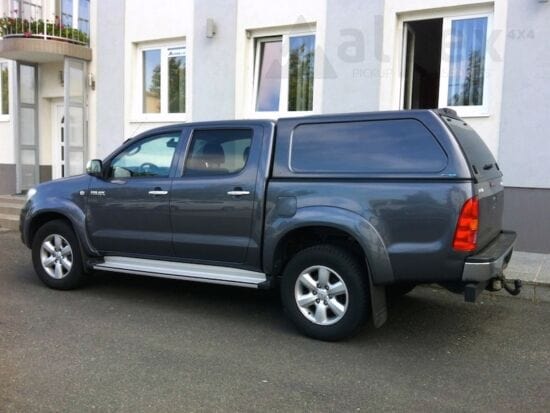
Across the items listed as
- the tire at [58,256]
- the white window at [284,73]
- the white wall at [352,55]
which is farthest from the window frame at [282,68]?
the tire at [58,256]

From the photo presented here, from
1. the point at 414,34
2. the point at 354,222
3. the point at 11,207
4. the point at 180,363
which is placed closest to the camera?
the point at 180,363

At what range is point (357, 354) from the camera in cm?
447

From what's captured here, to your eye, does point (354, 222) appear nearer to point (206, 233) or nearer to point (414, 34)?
point (206, 233)

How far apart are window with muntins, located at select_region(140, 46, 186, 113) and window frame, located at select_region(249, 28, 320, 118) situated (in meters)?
1.72

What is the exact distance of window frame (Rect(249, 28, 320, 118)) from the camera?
985cm

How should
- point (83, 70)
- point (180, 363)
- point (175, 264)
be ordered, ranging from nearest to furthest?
point (180, 363)
point (175, 264)
point (83, 70)

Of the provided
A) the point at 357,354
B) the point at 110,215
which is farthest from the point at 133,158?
the point at 357,354

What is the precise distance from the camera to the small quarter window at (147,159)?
5.65 metres

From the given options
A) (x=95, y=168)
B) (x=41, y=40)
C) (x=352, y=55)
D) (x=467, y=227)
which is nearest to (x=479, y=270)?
(x=467, y=227)

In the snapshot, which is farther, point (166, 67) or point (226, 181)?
point (166, 67)

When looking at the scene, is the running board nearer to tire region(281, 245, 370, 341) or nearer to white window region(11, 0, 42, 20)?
tire region(281, 245, 370, 341)

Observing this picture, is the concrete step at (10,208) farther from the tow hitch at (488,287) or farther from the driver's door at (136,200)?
the tow hitch at (488,287)

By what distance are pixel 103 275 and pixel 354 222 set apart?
3837 millimetres

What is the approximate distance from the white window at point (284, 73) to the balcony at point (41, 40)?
4.22 m
